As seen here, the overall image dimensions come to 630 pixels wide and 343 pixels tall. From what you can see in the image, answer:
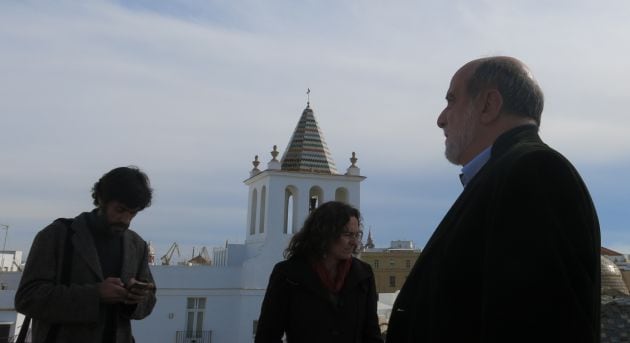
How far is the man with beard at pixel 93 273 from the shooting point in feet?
9.02

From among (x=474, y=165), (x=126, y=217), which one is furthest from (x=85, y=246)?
(x=474, y=165)

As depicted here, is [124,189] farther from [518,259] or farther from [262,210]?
[262,210]

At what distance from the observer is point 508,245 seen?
148 centimetres

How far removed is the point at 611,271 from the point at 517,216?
8041 millimetres

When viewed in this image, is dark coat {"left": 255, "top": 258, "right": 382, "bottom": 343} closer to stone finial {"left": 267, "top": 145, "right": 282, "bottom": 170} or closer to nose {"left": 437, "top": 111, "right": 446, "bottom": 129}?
nose {"left": 437, "top": 111, "right": 446, "bottom": 129}

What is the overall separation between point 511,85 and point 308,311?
6.04 ft

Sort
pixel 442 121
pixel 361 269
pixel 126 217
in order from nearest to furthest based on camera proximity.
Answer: pixel 442 121 → pixel 126 217 → pixel 361 269

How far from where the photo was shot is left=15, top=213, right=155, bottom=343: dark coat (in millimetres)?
2727

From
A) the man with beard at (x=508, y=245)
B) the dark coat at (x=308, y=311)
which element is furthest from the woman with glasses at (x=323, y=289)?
the man with beard at (x=508, y=245)

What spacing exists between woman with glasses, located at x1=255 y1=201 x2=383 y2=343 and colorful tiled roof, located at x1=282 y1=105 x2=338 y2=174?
1528 cm

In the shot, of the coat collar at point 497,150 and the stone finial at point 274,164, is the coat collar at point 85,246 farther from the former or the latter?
the stone finial at point 274,164

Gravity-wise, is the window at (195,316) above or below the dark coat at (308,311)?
below

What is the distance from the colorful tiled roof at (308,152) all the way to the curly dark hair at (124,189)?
15.7 meters

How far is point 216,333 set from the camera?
18.2m
